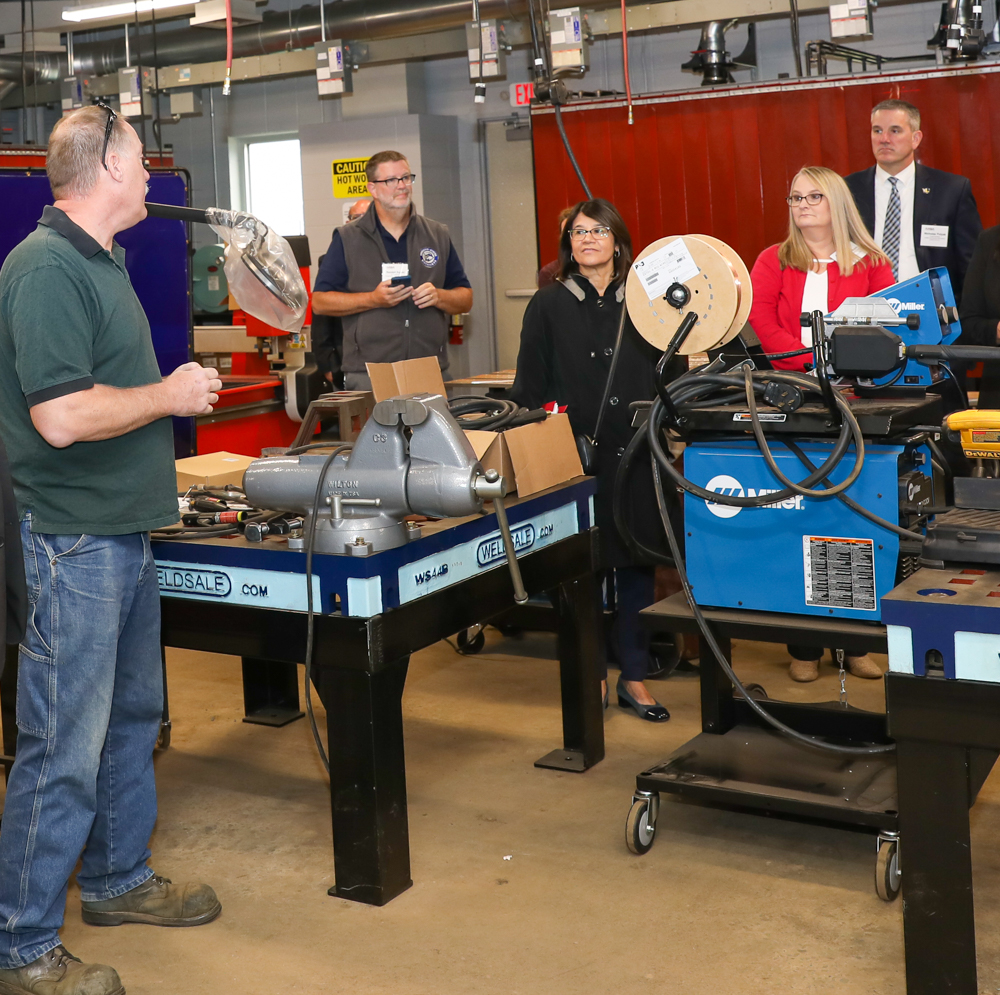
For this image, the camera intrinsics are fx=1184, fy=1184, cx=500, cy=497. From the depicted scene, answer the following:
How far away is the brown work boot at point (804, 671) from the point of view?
3529 millimetres

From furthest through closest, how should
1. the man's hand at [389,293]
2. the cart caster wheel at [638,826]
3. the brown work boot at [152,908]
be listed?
1. the man's hand at [389,293]
2. the cart caster wheel at [638,826]
3. the brown work boot at [152,908]

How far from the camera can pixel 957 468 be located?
3.10 meters

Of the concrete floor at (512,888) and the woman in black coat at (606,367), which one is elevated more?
the woman in black coat at (606,367)

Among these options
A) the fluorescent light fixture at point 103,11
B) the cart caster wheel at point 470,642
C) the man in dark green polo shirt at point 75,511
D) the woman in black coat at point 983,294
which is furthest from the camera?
the fluorescent light fixture at point 103,11

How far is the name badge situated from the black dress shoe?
205cm

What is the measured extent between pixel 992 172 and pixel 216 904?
424 centimetres

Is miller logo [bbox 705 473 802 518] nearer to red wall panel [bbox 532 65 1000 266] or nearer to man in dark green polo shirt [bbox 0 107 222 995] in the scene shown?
man in dark green polo shirt [bbox 0 107 222 995]

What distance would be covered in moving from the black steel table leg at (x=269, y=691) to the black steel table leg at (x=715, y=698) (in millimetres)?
1258

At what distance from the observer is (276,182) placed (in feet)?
28.7

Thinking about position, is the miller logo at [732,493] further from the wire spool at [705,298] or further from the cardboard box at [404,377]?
the cardboard box at [404,377]

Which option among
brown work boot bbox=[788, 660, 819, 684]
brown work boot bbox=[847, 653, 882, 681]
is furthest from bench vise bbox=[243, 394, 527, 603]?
brown work boot bbox=[847, 653, 882, 681]

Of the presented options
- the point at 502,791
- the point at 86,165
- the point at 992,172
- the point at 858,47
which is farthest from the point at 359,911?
the point at 858,47

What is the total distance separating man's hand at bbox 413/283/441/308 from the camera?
418 cm

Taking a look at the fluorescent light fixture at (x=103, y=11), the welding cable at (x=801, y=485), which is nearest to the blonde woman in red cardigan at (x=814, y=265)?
the welding cable at (x=801, y=485)
